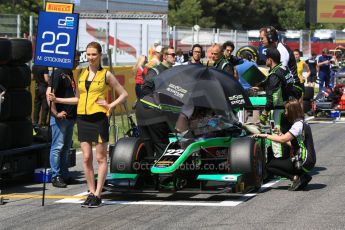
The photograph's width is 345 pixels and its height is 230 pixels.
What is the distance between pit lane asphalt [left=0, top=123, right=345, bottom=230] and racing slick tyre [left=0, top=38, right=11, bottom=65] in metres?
1.68

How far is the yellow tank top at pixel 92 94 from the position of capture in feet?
33.1

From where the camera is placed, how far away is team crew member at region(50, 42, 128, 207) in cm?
1005

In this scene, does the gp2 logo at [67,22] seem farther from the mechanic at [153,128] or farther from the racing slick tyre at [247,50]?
the racing slick tyre at [247,50]

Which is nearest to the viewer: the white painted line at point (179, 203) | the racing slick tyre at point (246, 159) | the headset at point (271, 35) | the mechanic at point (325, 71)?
the white painted line at point (179, 203)

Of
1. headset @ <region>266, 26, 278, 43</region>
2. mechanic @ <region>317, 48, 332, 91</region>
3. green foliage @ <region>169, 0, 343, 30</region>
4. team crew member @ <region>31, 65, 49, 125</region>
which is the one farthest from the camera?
green foliage @ <region>169, 0, 343, 30</region>

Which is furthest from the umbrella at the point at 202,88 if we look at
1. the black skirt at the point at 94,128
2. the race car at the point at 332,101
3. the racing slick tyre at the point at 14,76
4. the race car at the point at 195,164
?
the race car at the point at 332,101

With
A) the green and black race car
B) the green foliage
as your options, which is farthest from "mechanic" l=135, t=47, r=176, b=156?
the green foliage

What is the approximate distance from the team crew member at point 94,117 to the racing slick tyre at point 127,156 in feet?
2.02

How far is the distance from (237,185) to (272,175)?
5.39 ft

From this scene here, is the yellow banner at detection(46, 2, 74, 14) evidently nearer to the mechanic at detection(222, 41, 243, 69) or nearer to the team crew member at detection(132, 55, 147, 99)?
the mechanic at detection(222, 41, 243, 69)

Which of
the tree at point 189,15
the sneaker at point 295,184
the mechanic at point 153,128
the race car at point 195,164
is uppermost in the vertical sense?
the tree at point 189,15

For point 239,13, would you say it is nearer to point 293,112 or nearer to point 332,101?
point 332,101

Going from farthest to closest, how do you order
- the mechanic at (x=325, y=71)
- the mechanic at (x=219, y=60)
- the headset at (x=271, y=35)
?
the mechanic at (x=325, y=71), the mechanic at (x=219, y=60), the headset at (x=271, y=35)

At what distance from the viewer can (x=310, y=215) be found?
9.28m
